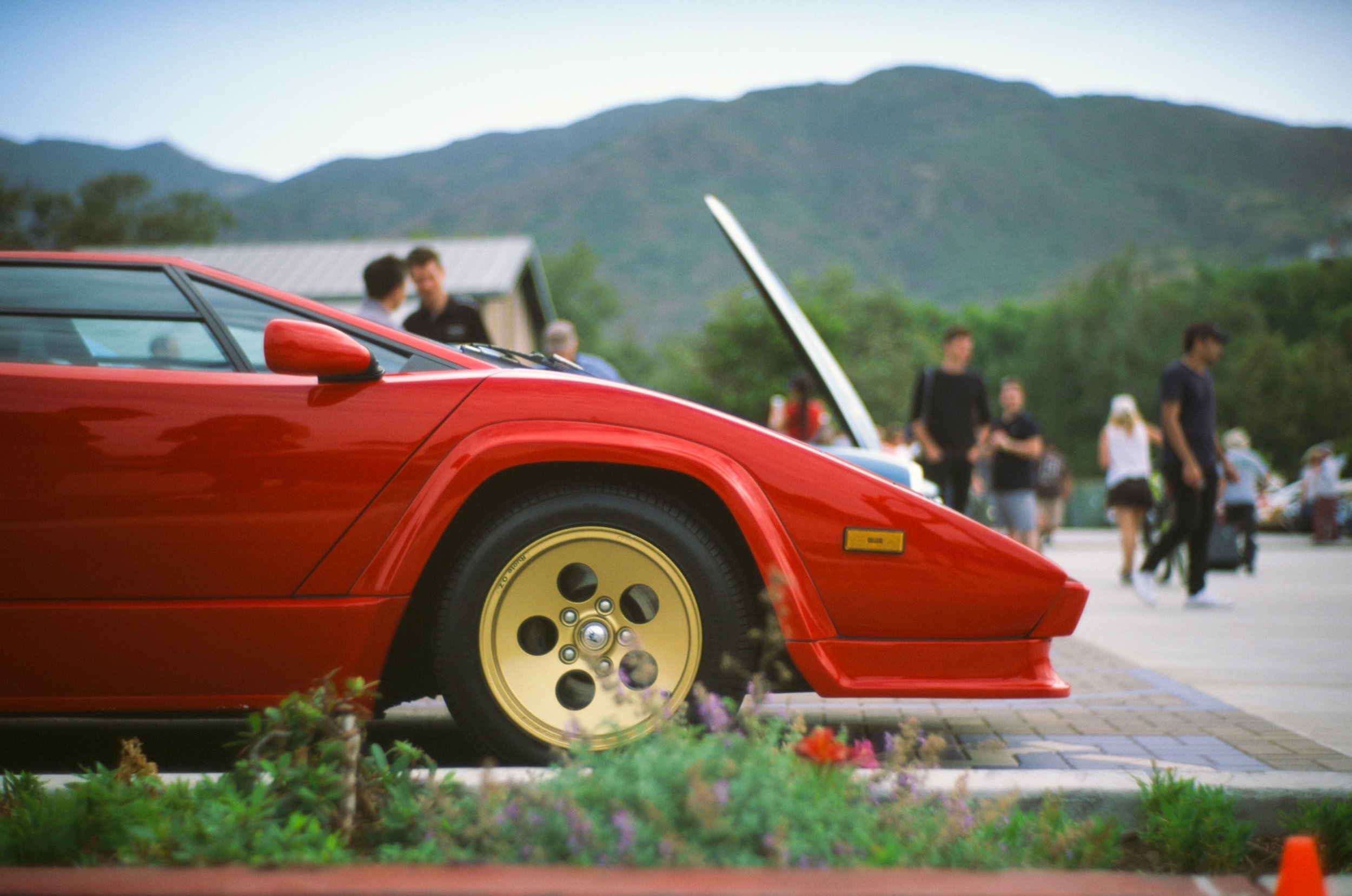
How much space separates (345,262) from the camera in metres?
33.4

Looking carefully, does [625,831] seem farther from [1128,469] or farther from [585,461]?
[1128,469]

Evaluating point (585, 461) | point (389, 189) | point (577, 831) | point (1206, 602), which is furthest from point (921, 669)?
point (389, 189)

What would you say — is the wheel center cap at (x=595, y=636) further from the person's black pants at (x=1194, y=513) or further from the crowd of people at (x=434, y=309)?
the person's black pants at (x=1194, y=513)

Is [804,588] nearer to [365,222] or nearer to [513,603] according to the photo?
[513,603]

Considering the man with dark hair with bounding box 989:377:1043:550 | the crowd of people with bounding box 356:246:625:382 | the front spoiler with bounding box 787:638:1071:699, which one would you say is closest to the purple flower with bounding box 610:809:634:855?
the front spoiler with bounding box 787:638:1071:699

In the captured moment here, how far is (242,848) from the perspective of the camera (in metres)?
1.90

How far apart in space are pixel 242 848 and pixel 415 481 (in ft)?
3.78

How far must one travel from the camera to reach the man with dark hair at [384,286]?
5.84 m

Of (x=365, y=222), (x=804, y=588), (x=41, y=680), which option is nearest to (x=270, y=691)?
(x=41, y=680)

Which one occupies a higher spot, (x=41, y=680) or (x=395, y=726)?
(x=41, y=680)

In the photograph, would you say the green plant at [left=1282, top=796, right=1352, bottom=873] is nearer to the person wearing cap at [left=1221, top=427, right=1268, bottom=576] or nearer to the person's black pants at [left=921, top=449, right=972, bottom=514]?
the person's black pants at [left=921, top=449, right=972, bottom=514]

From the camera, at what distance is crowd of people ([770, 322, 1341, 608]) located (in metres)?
8.06

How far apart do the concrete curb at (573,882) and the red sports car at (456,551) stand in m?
1.15

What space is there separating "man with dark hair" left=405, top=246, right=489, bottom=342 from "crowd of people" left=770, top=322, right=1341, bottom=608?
3321 mm
